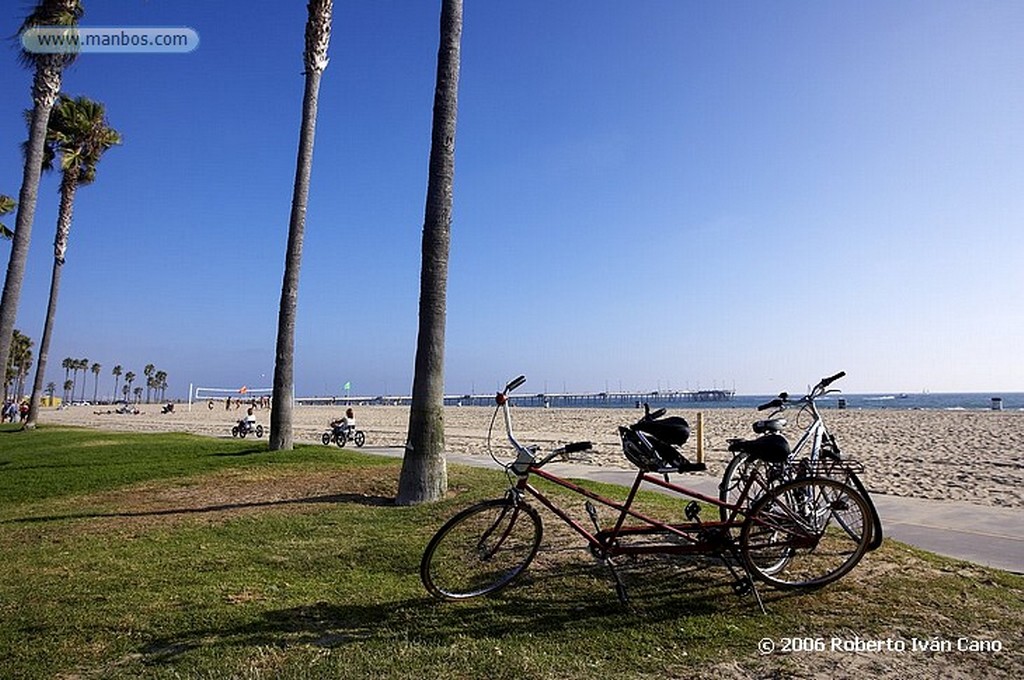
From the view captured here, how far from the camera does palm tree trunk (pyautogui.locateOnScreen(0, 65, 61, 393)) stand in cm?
1639

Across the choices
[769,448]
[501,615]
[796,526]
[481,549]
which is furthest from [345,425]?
[796,526]

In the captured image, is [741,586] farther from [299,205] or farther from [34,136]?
[34,136]

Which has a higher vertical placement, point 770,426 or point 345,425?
point 770,426

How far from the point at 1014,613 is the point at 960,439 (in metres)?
23.0

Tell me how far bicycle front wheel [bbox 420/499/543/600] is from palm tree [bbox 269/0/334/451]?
1051cm

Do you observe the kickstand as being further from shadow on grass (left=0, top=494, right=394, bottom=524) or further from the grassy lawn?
shadow on grass (left=0, top=494, right=394, bottom=524)

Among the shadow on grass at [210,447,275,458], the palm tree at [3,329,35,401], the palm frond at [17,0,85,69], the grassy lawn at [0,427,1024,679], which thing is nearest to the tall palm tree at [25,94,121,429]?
the palm frond at [17,0,85,69]

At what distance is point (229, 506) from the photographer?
8.64 m

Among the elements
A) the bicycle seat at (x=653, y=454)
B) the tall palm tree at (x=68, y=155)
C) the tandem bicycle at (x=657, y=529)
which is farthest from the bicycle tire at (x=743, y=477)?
the tall palm tree at (x=68, y=155)

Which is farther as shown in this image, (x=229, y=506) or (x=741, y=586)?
(x=229, y=506)

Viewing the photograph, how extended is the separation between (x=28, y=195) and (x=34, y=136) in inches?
59.2

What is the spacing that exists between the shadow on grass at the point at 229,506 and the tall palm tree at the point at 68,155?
22.7 meters

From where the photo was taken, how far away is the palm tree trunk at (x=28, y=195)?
53.8ft

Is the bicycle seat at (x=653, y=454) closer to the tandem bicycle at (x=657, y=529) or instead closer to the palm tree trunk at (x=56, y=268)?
the tandem bicycle at (x=657, y=529)
